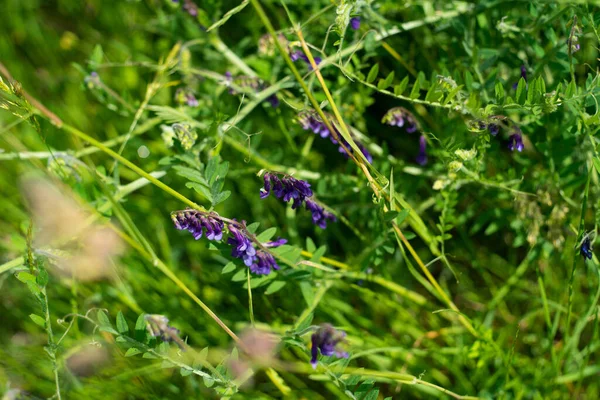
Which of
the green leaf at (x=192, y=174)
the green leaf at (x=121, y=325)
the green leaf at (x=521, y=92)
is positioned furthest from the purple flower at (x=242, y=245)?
the green leaf at (x=521, y=92)

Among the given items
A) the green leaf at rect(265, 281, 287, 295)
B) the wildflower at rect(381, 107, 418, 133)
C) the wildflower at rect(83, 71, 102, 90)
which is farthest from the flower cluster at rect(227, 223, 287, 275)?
the wildflower at rect(83, 71, 102, 90)

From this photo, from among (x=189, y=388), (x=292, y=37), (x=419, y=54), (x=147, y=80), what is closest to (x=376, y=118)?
(x=419, y=54)

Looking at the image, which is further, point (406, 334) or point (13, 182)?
point (13, 182)

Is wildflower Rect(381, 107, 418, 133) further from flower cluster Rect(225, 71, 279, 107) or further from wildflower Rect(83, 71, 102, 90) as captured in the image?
wildflower Rect(83, 71, 102, 90)

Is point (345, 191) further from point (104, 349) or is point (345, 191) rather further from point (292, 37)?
point (104, 349)

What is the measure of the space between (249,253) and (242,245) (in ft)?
0.15

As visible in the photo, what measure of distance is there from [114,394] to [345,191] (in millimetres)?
1027

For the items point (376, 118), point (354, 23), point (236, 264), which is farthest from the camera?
point (376, 118)

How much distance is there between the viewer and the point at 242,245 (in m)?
1.43

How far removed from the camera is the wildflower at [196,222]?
1.37m

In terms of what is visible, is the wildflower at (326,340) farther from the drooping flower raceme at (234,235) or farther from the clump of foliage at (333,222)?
the drooping flower raceme at (234,235)

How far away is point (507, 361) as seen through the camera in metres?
1.72

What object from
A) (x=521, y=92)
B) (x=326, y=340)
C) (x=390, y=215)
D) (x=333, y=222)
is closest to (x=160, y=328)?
(x=326, y=340)

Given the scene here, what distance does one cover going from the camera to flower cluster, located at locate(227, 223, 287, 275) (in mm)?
1433
